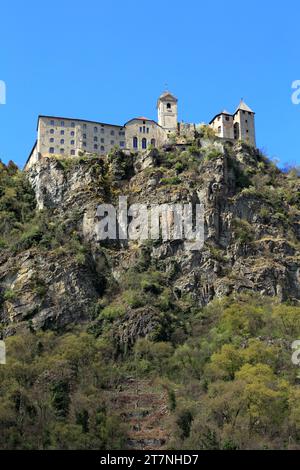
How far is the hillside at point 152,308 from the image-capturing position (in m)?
64.0

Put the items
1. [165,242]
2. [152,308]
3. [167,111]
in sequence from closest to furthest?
[152,308] → [165,242] → [167,111]

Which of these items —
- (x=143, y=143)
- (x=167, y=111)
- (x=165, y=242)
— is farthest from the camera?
(x=167, y=111)

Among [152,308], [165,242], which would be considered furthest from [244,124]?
[152,308]

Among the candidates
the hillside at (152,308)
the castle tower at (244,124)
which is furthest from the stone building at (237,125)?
the hillside at (152,308)

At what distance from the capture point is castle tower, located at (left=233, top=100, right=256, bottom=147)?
111875 millimetres

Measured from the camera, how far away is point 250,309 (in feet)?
265

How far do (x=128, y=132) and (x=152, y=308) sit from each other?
3294 centimetres

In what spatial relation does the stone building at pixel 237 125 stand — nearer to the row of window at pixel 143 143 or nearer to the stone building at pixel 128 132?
the stone building at pixel 128 132

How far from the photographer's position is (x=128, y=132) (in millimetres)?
108500

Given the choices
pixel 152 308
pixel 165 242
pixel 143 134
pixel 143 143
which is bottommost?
pixel 152 308

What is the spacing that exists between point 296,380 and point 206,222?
24569mm

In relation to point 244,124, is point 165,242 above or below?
below

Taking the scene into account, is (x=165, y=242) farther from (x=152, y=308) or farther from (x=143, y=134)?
(x=143, y=134)
